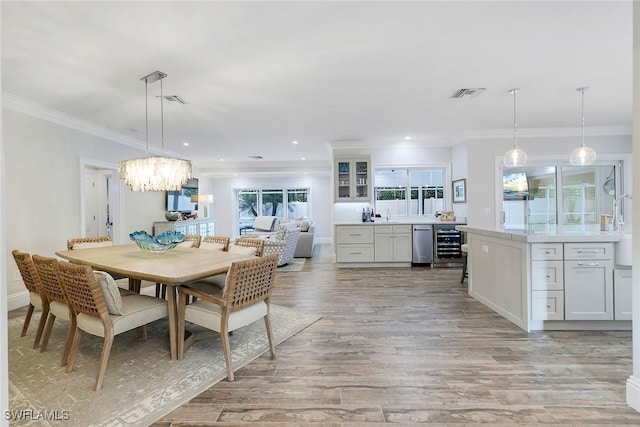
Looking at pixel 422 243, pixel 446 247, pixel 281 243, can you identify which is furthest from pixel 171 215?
pixel 446 247

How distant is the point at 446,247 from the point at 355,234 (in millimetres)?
1759

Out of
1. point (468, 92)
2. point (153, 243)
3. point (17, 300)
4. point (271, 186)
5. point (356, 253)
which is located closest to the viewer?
point (153, 243)

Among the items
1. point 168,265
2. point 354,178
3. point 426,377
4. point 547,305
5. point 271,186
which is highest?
point 271,186

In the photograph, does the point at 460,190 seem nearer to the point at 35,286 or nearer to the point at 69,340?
the point at 69,340

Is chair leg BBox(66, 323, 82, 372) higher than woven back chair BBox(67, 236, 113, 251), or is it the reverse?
→ woven back chair BBox(67, 236, 113, 251)

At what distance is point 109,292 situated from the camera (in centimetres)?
209

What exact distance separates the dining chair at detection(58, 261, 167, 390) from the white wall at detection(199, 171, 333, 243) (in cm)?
758

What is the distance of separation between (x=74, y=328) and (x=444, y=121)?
511 cm

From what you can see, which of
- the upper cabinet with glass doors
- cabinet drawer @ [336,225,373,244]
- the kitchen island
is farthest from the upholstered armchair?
the kitchen island

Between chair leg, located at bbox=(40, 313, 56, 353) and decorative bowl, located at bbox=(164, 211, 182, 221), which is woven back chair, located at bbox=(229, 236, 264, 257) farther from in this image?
decorative bowl, located at bbox=(164, 211, 182, 221)

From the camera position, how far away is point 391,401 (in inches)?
73.3

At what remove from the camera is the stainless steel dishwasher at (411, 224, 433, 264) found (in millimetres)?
5762

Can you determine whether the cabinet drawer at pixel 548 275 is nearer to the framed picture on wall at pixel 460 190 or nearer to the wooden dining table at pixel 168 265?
the wooden dining table at pixel 168 265

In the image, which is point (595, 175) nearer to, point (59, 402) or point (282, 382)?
point (282, 382)
